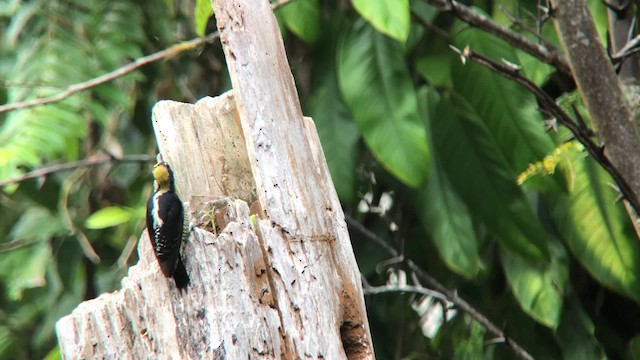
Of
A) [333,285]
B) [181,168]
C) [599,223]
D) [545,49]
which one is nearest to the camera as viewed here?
[333,285]

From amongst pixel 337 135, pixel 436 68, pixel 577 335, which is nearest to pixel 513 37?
pixel 436 68

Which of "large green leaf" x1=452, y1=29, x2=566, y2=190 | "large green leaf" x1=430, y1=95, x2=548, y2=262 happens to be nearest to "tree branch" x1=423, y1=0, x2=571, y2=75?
"large green leaf" x1=452, y1=29, x2=566, y2=190

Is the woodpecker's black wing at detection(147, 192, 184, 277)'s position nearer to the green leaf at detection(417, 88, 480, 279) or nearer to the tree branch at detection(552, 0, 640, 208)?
the tree branch at detection(552, 0, 640, 208)

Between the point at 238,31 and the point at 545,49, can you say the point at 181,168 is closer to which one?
the point at 238,31

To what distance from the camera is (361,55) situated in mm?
3463

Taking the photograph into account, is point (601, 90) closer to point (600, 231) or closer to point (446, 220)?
point (600, 231)

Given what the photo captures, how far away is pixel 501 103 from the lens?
11.0 feet

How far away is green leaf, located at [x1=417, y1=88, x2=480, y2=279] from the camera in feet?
11.1

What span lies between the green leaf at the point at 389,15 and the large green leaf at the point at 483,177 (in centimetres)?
65

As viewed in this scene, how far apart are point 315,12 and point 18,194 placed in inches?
76.1

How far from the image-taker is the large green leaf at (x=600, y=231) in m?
3.28

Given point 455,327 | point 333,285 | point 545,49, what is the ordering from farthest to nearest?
point 455,327, point 545,49, point 333,285

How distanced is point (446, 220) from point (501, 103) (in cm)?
49

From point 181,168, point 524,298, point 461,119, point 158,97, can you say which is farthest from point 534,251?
point 158,97
